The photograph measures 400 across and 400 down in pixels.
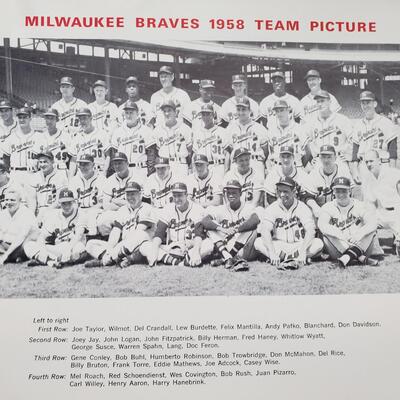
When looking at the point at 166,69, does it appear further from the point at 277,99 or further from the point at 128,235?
the point at 128,235

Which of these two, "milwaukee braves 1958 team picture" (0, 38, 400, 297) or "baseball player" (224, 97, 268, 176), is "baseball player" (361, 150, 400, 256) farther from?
"baseball player" (224, 97, 268, 176)

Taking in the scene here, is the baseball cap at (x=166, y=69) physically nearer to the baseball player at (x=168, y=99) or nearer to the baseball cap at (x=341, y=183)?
the baseball player at (x=168, y=99)

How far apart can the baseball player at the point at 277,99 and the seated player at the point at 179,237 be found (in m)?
0.29

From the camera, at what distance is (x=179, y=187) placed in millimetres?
1060

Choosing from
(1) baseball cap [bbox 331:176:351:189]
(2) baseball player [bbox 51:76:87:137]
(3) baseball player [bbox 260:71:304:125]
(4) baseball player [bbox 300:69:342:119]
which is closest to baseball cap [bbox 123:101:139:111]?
(2) baseball player [bbox 51:76:87:137]

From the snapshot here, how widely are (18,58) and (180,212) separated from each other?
1.77ft

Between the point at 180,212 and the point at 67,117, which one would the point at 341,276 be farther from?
the point at 67,117

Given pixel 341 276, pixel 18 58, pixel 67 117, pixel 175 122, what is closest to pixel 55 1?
pixel 18 58

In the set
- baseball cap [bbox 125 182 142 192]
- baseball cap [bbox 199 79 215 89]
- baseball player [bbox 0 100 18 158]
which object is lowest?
baseball cap [bbox 125 182 142 192]

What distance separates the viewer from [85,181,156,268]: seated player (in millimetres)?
1029

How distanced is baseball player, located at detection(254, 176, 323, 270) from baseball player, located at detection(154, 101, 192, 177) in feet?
0.78

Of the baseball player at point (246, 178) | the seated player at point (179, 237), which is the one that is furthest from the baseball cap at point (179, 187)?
the baseball player at point (246, 178)

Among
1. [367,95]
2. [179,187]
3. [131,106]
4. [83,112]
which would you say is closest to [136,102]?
[131,106]

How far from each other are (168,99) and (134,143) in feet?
0.46
